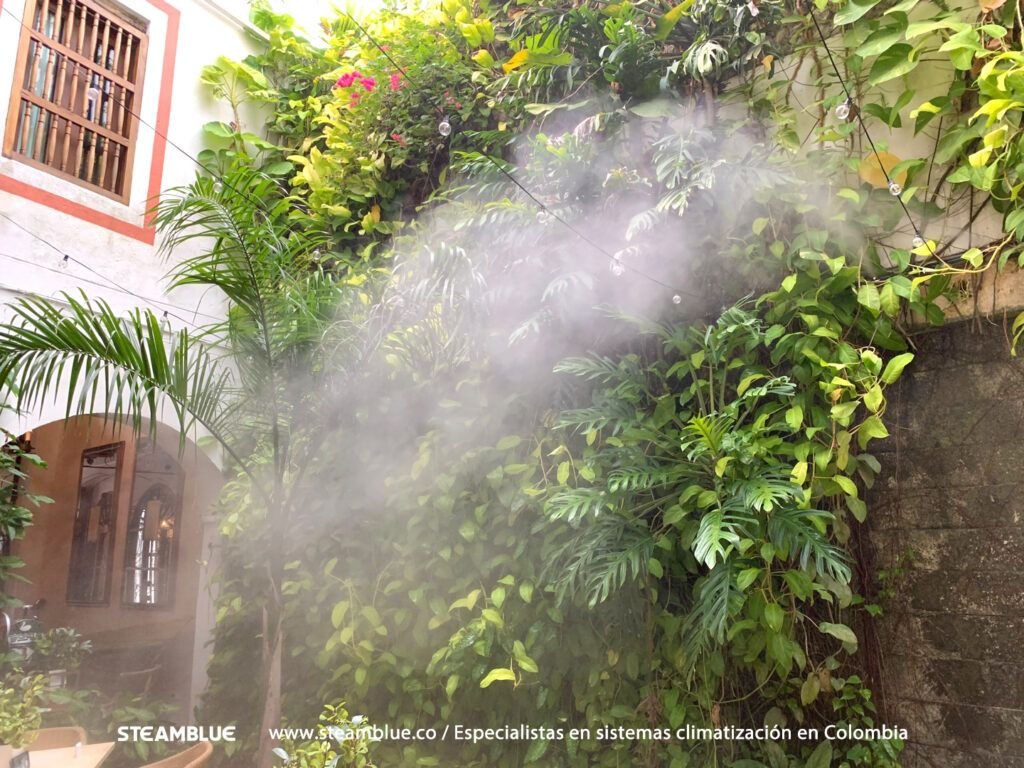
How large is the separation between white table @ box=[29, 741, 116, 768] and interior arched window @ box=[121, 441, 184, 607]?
2.92m

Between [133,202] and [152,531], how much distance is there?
12.1 ft

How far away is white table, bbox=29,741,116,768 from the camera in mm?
2195

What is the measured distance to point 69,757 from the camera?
7.49 feet

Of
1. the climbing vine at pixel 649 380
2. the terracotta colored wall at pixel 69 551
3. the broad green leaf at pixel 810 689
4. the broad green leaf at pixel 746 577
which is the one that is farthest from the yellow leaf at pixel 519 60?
the terracotta colored wall at pixel 69 551

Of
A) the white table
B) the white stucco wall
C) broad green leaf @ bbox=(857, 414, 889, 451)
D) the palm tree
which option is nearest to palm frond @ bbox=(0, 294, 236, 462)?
the palm tree

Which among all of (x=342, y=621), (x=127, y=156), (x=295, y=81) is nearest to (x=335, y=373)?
(x=342, y=621)

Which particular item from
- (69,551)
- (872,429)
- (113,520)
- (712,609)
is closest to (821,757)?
(712,609)

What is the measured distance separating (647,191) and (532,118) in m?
0.81

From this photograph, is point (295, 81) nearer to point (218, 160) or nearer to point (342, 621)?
point (218, 160)

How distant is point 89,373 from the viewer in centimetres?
237

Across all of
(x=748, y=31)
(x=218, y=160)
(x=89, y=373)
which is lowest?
(x=89, y=373)

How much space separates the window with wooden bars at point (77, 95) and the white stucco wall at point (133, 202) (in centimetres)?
5

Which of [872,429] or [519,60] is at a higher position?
[519,60]

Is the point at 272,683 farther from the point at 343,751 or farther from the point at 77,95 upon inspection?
the point at 77,95
